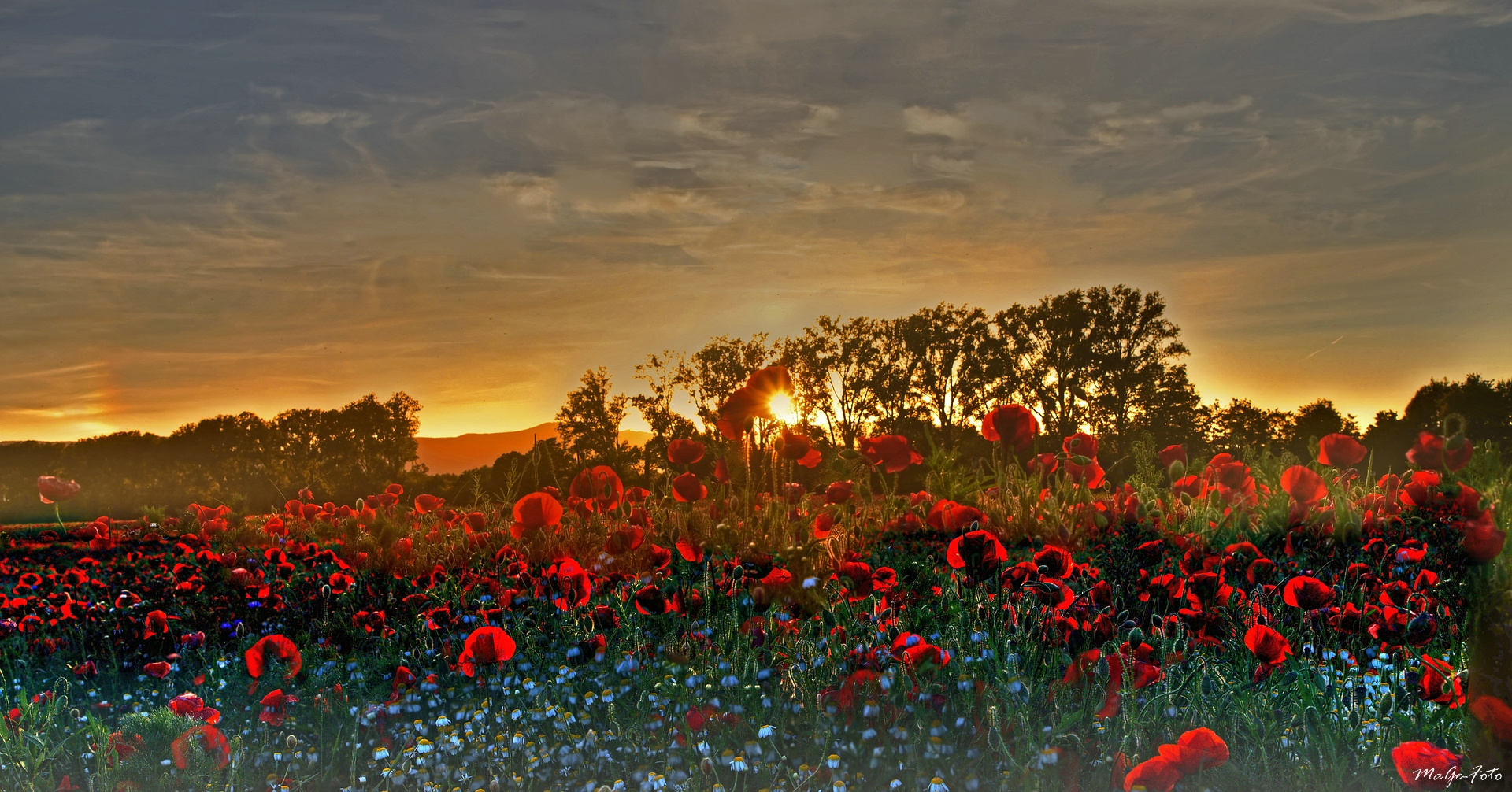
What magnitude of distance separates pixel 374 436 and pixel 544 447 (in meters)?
20.5

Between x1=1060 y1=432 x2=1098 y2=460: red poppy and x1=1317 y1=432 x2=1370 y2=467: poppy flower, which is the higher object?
x1=1060 y1=432 x2=1098 y2=460: red poppy

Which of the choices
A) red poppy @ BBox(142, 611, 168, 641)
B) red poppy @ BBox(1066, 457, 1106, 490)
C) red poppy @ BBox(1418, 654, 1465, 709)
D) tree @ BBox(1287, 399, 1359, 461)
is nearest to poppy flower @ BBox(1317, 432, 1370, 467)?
red poppy @ BBox(1066, 457, 1106, 490)

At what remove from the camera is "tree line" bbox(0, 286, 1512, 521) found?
22.6m

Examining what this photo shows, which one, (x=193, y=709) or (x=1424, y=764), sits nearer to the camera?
(x=1424, y=764)

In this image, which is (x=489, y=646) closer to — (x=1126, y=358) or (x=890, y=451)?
(x=890, y=451)

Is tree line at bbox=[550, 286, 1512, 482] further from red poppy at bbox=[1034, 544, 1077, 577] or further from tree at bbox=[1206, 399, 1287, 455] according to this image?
red poppy at bbox=[1034, 544, 1077, 577]

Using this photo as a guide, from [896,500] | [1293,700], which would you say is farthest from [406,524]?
[1293,700]

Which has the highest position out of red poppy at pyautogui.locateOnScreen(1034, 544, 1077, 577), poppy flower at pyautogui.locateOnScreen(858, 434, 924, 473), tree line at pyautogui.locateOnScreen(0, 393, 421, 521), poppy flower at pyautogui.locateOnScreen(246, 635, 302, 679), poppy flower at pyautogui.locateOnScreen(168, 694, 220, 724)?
tree line at pyautogui.locateOnScreen(0, 393, 421, 521)

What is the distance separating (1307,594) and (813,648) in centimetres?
186

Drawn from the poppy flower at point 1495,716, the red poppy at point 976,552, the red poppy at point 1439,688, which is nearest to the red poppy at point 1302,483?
the red poppy at point 1439,688

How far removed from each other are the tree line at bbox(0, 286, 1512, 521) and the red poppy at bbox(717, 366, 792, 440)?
1551cm

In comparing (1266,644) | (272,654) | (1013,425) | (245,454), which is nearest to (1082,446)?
(1013,425)

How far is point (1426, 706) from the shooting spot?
312 cm

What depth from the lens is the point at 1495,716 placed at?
7.18 ft
